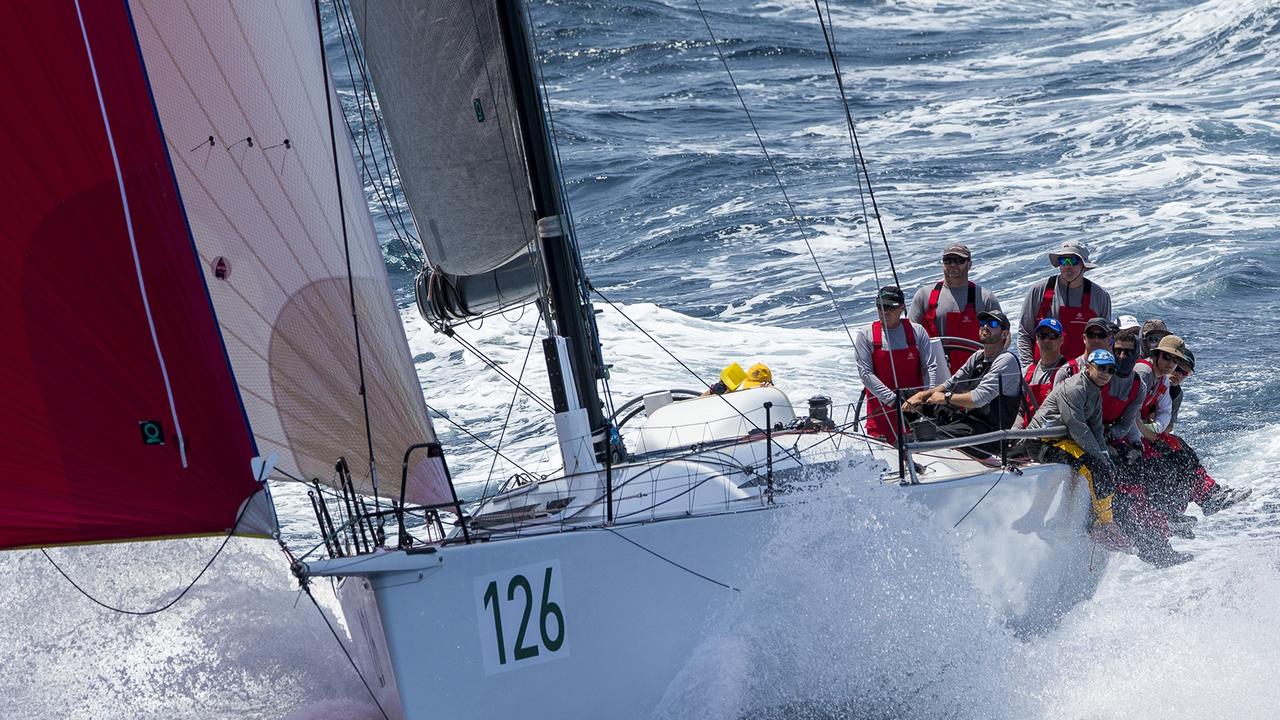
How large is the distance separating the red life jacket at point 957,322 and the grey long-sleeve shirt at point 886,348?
351 millimetres

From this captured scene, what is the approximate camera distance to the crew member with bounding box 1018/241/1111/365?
7547 millimetres

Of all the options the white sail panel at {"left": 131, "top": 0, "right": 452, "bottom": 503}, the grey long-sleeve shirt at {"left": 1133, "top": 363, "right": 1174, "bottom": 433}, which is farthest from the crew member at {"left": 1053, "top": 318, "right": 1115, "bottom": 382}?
the white sail panel at {"left": 131, "top": 0, "right": 452, "bottom": 503}

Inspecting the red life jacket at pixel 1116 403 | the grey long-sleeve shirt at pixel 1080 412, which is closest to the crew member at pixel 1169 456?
the red life jacket at pixel 1116 403

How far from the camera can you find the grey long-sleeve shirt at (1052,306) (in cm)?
761

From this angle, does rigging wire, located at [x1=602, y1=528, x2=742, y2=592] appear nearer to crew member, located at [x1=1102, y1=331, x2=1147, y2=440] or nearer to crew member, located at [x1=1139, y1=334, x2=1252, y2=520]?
crew member, located at [x1=1102, y1=331, x2=1147, y2=440]

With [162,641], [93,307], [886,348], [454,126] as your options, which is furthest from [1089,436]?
[162,641]

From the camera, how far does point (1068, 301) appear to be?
7.66 meters

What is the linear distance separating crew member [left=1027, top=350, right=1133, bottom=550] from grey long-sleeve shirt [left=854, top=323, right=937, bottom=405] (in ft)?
2.17

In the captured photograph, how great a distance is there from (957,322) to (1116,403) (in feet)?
3.79

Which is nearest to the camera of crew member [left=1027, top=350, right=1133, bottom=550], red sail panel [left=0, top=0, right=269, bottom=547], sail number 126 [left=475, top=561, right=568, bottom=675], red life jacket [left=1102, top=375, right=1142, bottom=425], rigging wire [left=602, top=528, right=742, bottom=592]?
red sail panel [left=0, top=0, right=269, bottom=547]

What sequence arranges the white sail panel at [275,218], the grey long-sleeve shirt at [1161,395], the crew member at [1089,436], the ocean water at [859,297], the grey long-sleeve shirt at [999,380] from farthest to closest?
the grey long-sleeve shirt at [1161,395], the grey long-sleeve shirt at [999,380], the crew member at [1089,436], the ocean water at [859,297], the white sail panel at [275,218]

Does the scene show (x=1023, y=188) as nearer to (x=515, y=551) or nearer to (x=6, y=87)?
(x=515, y=551)

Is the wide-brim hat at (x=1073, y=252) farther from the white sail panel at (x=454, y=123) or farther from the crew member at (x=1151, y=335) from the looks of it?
the white sail panel at (x=454, y=123)

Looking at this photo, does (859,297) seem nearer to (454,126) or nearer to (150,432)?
(454,126)
